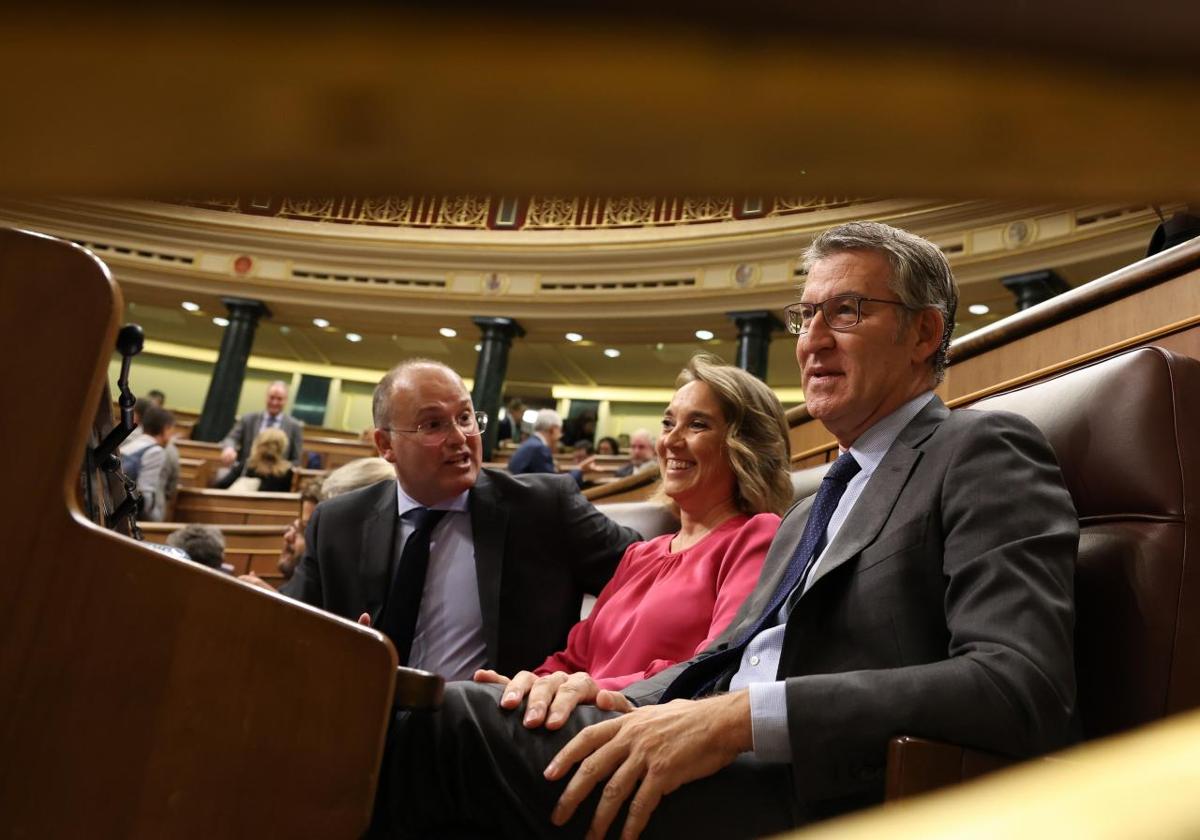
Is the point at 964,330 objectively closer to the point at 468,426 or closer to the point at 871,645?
the point at 468,426

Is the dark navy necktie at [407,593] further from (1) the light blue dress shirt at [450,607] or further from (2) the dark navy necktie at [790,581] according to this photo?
(2) the dark navy necktie at [790,581]

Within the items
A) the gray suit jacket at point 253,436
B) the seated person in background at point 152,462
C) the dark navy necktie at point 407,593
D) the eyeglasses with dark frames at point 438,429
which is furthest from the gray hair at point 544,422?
the dark navy necktie at point 407,593

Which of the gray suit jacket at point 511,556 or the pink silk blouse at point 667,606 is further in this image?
A: the gray suit jacket at point 511,556

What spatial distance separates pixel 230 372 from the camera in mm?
9898

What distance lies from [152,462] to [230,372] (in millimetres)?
4455

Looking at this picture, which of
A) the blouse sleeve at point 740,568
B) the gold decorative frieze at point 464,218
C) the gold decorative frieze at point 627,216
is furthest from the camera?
the gold decorative frieze at point 464,218

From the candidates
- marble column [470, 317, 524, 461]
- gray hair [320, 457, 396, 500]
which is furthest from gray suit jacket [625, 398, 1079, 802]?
marble column [470, 317, 524, 461]

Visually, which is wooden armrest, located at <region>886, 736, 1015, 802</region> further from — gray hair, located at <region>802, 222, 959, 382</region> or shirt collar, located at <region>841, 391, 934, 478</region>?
gray hair, located at <region>802, 222, 959, 382</region>

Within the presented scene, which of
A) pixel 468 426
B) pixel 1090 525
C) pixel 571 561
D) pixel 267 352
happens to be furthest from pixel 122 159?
pixel 267 352

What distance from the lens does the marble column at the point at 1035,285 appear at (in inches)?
288

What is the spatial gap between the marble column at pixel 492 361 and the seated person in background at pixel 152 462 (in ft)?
13.7

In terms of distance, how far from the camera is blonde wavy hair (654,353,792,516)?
1.90 m

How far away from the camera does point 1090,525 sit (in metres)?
1.14

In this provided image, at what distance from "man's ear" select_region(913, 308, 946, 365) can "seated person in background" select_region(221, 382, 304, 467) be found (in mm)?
6753
